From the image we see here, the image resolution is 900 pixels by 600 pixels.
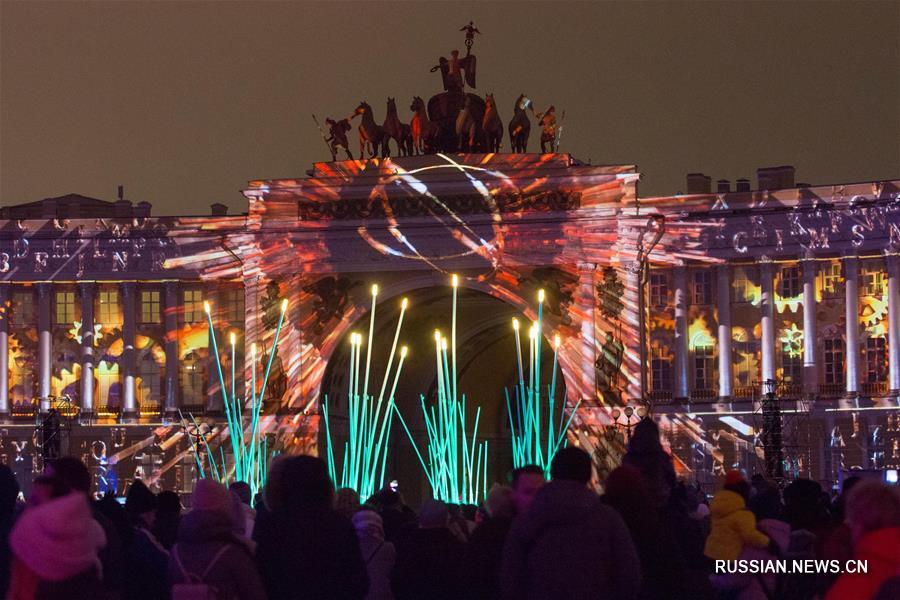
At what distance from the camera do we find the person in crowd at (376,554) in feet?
49.0

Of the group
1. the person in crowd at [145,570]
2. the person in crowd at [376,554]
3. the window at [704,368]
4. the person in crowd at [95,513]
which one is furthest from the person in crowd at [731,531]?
the window at [704,368]

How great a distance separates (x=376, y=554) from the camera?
14984 mm

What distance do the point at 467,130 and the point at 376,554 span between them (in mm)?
39500

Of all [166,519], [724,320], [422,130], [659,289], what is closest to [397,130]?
[422,130]

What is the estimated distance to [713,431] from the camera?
52000 mm

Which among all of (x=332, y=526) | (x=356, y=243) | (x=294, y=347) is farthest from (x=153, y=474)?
(x=332, y=526)

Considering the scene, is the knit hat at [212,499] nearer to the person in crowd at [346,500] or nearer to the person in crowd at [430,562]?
the person in crowd at [430,562]

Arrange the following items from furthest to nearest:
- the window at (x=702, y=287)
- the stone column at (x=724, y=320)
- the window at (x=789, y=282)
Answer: the window at (x=702, y=287) < the stone column at (x=724, y=320) < the window at (x=789, y=282)

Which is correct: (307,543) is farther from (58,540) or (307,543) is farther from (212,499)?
(58,540)

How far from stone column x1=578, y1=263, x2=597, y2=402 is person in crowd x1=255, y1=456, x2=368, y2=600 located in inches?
1597

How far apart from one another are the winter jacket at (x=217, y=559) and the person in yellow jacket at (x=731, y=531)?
12.9 ft

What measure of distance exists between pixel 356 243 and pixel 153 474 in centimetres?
968

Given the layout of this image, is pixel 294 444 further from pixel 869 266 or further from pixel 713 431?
pixel 869 266

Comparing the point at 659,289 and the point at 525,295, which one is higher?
the point at 659,289
